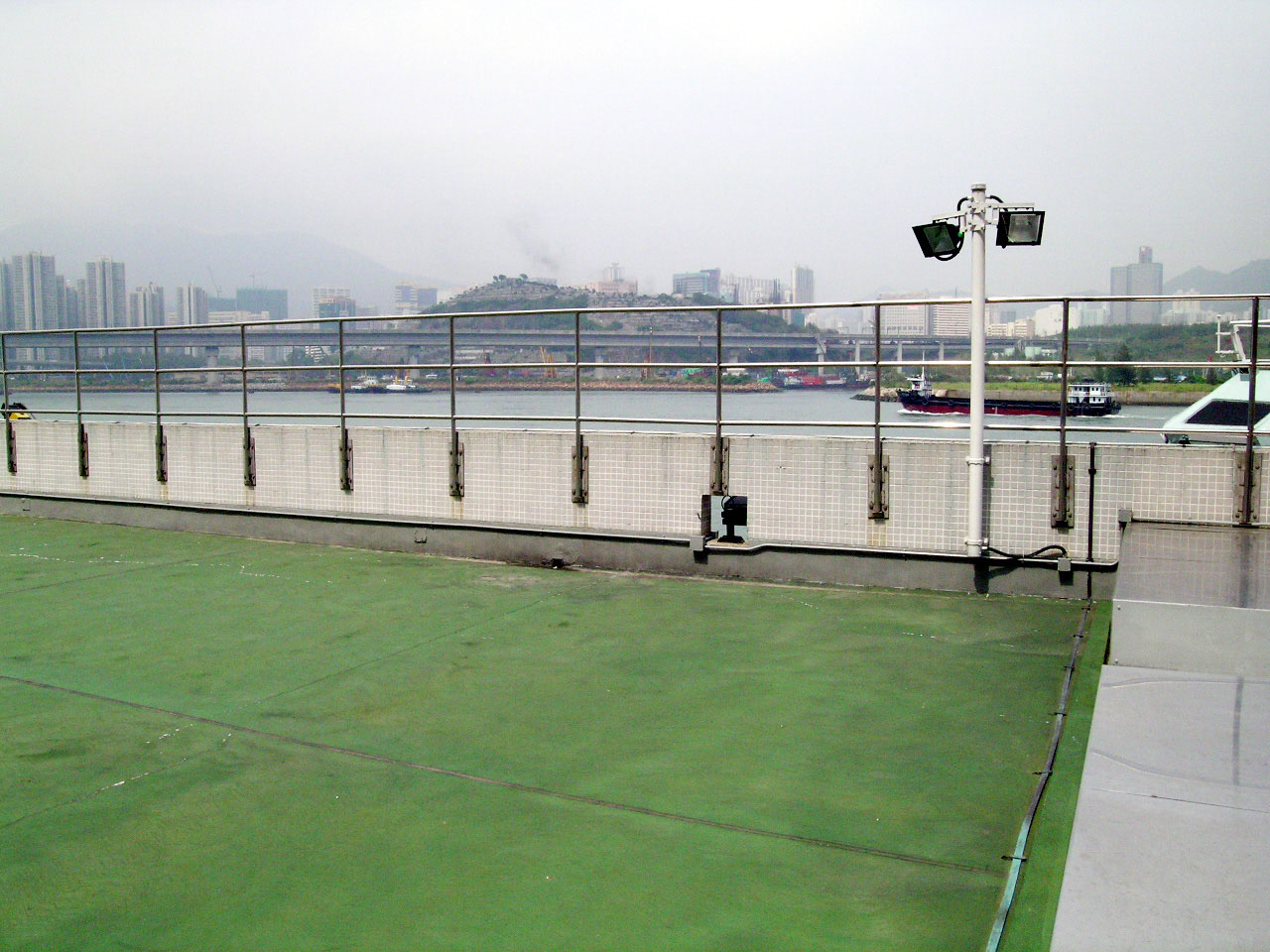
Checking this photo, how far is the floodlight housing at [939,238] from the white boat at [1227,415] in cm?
196


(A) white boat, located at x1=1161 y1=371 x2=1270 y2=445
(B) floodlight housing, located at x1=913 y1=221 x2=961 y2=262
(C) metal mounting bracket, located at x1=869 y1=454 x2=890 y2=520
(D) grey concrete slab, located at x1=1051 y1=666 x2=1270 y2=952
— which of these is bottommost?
(D) grey concrete slab, located at x1=1051 y1=666 x2=1270 y2=952

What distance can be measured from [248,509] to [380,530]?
70.3 inches

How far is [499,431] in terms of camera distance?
10.3 meters

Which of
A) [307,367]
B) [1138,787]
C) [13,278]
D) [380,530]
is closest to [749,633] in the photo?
[1138,787]

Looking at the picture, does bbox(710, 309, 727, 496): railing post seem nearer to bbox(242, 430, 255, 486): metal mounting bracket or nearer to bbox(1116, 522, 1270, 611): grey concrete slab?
bbox(1116, 522, 1270, 611): grey concrete slab

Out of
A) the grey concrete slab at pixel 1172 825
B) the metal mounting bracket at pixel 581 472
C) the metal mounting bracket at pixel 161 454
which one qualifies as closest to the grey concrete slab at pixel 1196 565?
the grey concrete slab at pixel 1172 825

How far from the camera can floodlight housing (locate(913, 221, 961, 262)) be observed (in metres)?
8.17

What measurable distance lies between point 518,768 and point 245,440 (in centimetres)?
809

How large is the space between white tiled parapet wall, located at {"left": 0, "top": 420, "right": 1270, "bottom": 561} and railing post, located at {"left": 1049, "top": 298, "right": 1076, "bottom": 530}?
0.05 meters

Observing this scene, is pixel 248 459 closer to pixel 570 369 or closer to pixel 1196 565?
pixel 570 369

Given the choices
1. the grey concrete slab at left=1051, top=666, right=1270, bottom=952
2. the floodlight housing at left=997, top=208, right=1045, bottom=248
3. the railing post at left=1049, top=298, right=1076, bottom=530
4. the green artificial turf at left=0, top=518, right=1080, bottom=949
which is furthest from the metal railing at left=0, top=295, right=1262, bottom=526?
the grey concrete slab at left=1051, top=666, right=1270, bottom=952

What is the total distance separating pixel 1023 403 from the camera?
846 centimetres

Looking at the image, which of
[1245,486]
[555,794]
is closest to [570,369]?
[1245,486]

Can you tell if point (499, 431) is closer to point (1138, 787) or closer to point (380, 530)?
point (380, 530)
